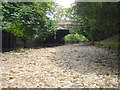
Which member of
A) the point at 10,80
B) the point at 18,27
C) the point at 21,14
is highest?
the point at 21,14

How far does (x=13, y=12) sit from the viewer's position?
6.04m

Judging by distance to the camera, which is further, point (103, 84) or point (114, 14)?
point (114, 14)

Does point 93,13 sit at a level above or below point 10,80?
above

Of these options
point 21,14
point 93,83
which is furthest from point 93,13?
point 21,14

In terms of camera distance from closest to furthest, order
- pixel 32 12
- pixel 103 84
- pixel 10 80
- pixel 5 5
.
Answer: pixel 103 84, pixel 10 80, pixel 5 5, pixel 32 12

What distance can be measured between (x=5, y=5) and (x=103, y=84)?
4.60 m

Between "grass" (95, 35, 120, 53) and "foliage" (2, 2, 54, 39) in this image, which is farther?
"foliage" (2, 2, 54, 39)

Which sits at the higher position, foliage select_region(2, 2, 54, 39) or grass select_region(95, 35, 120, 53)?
foliage select_region(2, 2, 54, 39)

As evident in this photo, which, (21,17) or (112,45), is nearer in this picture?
(21,17)

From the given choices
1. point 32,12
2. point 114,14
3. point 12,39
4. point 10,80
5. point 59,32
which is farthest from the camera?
point 59,32

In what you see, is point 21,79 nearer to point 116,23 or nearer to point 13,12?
point 116,23

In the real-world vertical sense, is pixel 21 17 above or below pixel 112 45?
above

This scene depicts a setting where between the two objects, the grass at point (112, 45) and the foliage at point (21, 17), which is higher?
the foliage at point (21, 17)

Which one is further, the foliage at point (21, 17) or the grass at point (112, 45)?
the foliage at point (21, 17)
